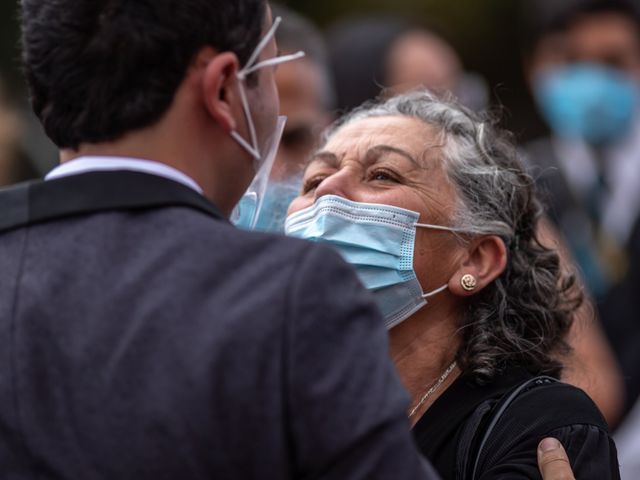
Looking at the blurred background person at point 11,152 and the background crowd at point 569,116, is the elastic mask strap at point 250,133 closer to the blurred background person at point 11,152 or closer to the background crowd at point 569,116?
the background crowd at point 569,116

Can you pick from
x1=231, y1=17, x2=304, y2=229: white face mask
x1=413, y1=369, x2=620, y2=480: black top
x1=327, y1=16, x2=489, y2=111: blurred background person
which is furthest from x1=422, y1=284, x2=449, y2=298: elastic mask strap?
x1=327, y1=16, x2=489, y2=111: blurred background person

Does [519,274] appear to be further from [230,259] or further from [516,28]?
[516,28]

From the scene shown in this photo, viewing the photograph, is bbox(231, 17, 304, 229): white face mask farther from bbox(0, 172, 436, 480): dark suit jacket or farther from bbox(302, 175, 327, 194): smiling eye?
bbox(302, 175, 327, 194): smiling eye

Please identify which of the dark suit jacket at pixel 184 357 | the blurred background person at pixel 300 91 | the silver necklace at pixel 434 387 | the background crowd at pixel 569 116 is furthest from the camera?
the blurred background person at pixel 300 91

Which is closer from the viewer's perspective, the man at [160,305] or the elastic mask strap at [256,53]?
the man at [160,305]

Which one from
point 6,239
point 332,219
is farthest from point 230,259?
point 332,219

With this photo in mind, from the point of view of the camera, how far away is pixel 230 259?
199 cm

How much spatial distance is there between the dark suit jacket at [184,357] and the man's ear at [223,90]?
0.72 ft

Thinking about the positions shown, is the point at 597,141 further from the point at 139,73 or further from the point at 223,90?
the point at 139,73

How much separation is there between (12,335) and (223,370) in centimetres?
40

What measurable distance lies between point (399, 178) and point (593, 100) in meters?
3.11

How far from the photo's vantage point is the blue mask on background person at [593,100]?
19.8 ft

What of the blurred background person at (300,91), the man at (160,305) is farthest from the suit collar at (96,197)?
the blurred background person at (300,91)

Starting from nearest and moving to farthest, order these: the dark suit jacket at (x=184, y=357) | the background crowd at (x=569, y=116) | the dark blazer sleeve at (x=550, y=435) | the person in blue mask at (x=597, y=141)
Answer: the dark suit jacket at (x=184, y=357), the dark blazer sleeve at (x=550, y=435), the background crowd at (x=569, y=116), the person in blue mask at (x=597, y=141)
